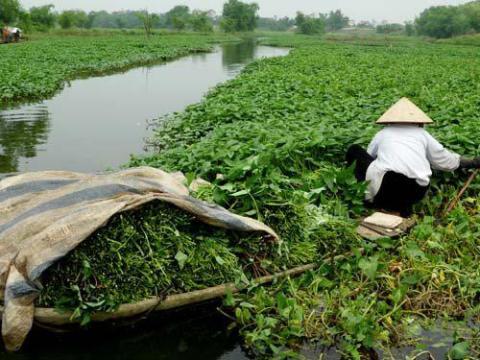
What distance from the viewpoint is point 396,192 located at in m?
4.74

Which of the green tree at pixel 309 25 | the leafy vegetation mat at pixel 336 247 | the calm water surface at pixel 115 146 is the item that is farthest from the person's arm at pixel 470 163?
the green tree at pixel 309 25

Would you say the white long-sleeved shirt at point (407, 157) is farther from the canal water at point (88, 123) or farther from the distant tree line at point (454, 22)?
the distant tree line at point (454, 22)

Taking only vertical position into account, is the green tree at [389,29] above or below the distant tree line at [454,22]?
below

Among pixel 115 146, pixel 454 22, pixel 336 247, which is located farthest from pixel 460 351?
pixel 454 22

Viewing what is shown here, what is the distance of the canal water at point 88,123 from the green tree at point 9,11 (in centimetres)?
3606

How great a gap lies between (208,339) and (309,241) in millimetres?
1124

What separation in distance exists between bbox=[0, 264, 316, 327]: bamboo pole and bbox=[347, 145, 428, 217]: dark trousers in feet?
5.47

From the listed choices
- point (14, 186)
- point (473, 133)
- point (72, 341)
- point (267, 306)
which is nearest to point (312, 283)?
point (267, 306)

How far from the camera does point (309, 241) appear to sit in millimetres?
4047

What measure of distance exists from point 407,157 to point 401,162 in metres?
0.08

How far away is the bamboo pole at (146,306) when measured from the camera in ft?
10.3

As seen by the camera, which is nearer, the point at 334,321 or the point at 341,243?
the point at 334,321

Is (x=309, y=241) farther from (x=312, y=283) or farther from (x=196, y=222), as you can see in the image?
(x=196, y=222)

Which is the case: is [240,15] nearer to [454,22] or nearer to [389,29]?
[454,22]
